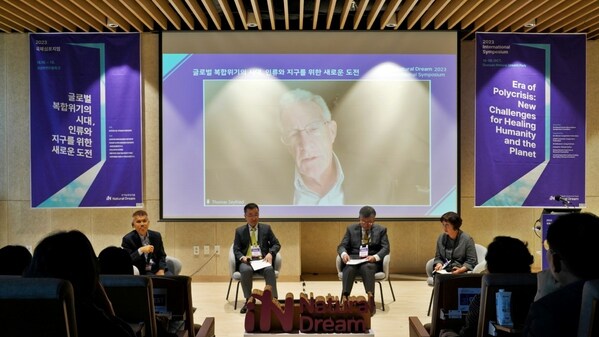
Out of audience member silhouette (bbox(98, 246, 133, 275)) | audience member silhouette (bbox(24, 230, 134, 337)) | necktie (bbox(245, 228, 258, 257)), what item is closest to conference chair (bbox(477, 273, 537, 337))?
audience member silhouette (bbox(24, 230, 134, 337))

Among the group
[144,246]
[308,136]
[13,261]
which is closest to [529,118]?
[308,136]

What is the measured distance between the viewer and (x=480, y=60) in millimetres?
7336

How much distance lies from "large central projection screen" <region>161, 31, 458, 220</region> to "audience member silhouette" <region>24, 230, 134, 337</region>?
17.8ft

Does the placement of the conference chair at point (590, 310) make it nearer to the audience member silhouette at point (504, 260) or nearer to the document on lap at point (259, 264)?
the audience member silhouette at point (504, 260)

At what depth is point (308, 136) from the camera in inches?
294

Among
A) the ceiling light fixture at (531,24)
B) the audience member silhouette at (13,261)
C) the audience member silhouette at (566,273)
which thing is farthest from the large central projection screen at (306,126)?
the audience member silhouette at (566,273)

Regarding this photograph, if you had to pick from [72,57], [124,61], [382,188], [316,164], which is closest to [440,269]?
[382,188]

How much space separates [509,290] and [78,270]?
5.94 ft

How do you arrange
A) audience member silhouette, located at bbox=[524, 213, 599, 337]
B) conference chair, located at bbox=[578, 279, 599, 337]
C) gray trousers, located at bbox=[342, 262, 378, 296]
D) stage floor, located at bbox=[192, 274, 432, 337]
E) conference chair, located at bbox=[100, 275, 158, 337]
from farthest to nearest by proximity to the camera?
gray trousers, located at bbox=[342, 262, 378, 296], stage floor, located at bbox=[192, 274, 432, 337], conference chair, located at bbox=[100, 275, 158, 337], audience member silhouette, located at bbox=[524, 213, 599, 337], conference chair, located at bbox=[578, 279, 599, 337]

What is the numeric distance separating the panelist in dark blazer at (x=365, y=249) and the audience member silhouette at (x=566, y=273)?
4511 mm

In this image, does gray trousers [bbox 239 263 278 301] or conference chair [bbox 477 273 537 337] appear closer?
conference chair [bbox 477 273 537 337]

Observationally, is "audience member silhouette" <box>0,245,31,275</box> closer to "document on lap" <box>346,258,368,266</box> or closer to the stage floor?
the stage floor

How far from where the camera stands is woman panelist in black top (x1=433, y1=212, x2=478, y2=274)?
19.3 feet

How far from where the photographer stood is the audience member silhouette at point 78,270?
1.89 metres
